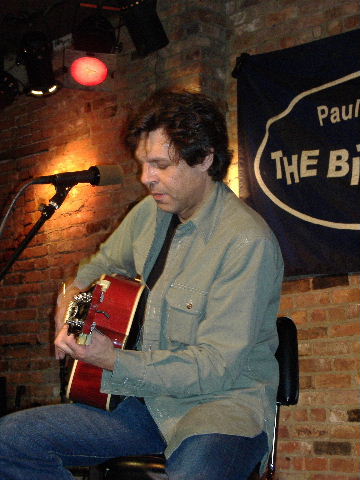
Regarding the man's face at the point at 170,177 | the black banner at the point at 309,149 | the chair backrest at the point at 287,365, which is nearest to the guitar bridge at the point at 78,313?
the man's face at the point at 170,177

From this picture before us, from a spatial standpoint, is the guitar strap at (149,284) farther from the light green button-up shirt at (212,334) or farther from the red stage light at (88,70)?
the red stage light at (88,70)

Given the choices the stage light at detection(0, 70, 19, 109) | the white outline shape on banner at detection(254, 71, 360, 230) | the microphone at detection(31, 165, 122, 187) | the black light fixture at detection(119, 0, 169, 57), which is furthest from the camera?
the stage light at detection(0, 70, 19, 109)

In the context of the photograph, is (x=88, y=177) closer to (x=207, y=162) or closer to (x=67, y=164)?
(x=207, y=162)

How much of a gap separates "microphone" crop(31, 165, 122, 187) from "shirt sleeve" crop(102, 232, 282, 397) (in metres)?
0.81

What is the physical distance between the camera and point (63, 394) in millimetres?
3846

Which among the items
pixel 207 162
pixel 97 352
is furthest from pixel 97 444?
pixel 207 162

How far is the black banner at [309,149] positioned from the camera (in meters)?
3.25

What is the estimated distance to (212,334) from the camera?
73.5 inches

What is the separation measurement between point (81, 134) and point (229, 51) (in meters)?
1.17

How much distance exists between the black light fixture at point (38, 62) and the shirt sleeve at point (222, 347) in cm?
275

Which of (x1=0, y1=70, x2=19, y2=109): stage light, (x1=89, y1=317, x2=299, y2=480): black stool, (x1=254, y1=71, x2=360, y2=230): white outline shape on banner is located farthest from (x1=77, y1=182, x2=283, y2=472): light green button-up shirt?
(x1=0, y1=70, x2=19, y2=109): stage light

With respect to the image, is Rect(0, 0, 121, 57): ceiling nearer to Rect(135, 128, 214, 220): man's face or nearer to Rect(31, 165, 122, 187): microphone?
Rect(31, 165, 122, 187): microphone

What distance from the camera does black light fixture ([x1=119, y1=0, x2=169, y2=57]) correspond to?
12.5ft

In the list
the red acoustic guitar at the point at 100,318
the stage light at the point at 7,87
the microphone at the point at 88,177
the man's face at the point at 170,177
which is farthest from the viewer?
the stage light at the point at 7,87
